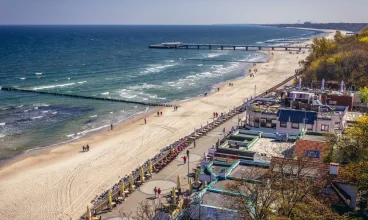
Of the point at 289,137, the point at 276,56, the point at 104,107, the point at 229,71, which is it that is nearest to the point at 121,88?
the point at 104,107

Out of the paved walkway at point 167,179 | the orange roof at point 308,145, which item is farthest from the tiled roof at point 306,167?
the paved walkway at point 167,179

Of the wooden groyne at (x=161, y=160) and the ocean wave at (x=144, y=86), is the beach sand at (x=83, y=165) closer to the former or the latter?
the wooden groyne at (x=161, y=160)

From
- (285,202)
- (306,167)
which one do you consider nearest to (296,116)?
(306,167)

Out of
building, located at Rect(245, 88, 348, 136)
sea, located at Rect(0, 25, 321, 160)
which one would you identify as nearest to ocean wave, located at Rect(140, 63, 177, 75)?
sea, located at Rect(0, 25, 321, 160)

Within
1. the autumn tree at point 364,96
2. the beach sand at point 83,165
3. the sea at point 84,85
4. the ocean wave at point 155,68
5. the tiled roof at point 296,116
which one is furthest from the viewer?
the ocean wave at point 155,68

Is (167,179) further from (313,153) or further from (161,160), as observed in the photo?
(313,153)

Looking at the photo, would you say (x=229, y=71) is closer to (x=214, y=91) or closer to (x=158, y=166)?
(x=214, y=91)
